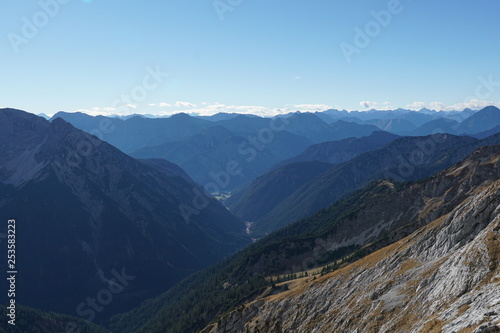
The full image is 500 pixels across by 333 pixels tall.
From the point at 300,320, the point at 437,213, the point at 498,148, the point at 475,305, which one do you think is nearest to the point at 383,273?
the point at 300,320

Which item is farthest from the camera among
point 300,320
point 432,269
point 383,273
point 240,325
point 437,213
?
point 437,213

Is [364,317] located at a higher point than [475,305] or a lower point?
lower

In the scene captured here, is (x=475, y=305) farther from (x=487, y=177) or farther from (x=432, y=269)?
(x=487, y=177)

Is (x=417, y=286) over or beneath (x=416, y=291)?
over

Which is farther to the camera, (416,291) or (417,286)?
(417,286)

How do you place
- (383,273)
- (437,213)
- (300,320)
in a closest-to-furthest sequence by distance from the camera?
1. (383,273)
2. (300,320)
3. (437,213)

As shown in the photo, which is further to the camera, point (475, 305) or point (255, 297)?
point (255, 297)

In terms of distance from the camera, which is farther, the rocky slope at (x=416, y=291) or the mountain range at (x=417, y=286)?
the mountain range at (x=417, y=286)

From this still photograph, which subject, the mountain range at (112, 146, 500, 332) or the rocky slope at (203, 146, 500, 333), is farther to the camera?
the mountain range at (112, 146, 500, 332)
